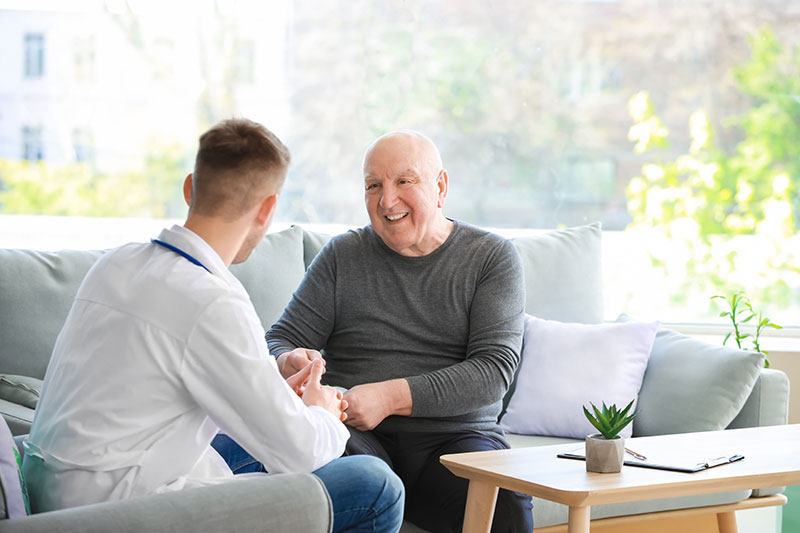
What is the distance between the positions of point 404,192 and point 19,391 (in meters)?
1.05

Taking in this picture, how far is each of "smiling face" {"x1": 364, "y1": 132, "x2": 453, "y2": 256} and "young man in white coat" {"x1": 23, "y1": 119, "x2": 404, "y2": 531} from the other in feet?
2.75

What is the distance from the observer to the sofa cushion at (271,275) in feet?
8.72

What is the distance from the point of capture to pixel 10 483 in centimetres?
129

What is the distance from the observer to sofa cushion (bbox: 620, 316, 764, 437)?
2.43m

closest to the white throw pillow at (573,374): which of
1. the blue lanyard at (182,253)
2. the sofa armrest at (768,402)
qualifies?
the sofa armrest at (768,402)

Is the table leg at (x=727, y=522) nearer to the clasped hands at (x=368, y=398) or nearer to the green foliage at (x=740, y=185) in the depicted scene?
the clasped hands at (x=368, y=398)

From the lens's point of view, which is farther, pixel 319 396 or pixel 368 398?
pixel 368 398

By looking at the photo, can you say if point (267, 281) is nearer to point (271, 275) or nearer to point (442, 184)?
point (271, 275)

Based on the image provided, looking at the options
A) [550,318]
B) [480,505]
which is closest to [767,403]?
[550,318]

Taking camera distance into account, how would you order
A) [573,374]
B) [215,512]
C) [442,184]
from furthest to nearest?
1. [573,374]
2. [442,184]
3. [215,512]

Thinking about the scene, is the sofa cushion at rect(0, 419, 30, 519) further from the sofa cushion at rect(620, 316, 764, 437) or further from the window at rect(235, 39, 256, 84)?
the window at rect(235, 39, 256, 84)

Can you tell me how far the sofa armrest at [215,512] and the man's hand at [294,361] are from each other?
0.72m

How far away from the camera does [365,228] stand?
2.45 meters

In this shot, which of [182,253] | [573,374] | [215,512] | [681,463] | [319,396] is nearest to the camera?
[215,512]
